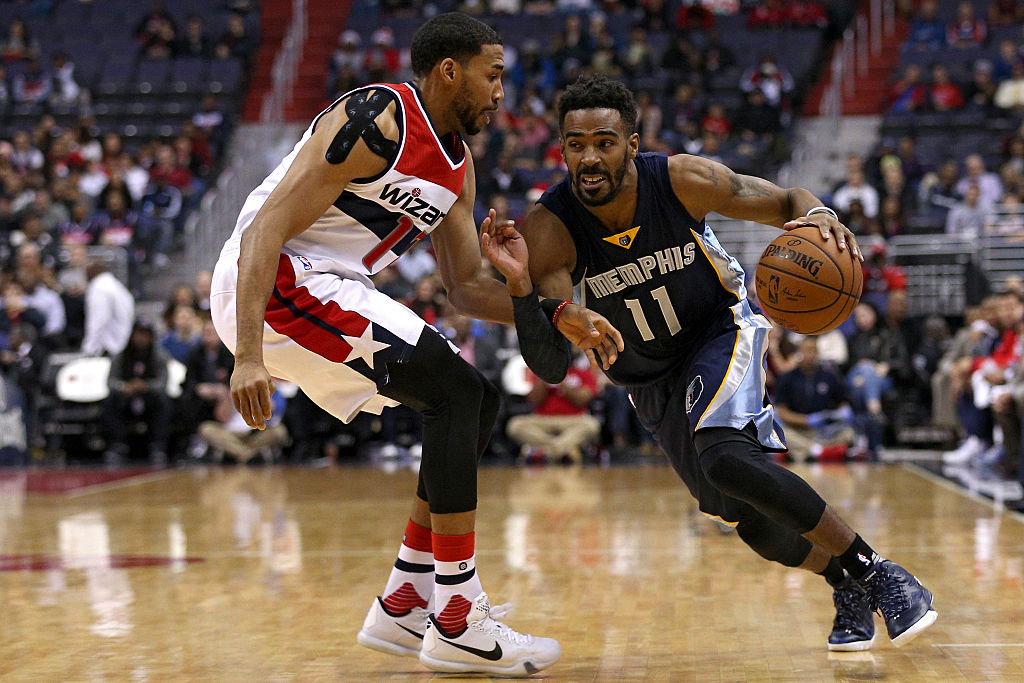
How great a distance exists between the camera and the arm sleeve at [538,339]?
3754 millimetres

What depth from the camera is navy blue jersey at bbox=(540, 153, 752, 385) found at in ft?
13.4

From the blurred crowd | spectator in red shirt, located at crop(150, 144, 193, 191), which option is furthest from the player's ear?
spectator in red shirt, located at crop(150, 144, 193, 191)

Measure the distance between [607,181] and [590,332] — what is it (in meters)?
0.57

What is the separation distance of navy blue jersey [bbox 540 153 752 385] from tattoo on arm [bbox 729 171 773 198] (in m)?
0.18

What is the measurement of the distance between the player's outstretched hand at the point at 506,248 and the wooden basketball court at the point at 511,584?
121cm

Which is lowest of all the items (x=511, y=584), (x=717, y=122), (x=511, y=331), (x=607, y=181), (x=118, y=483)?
(x=118, y=483)

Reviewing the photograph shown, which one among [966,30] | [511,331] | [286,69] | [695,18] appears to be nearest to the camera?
[511,331]

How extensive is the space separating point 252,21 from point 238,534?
14246 mm

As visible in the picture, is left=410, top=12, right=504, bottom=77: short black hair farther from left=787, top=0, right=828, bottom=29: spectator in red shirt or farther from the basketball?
left=787, top=0, right=828, bottom=29: spectator in red shirt

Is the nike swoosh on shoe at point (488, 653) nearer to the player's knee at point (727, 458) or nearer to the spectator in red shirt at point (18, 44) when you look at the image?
the player's knee at point (727, 458)

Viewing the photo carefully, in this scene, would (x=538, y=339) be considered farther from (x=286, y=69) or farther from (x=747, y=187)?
(x=286, y=69)

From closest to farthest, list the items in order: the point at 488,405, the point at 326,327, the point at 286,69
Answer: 1. the point at 326,327
2. the point at 488,405
3. the point at 286,69

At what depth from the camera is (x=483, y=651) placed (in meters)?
3.61

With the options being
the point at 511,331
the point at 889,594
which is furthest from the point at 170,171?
the point at 889,594
